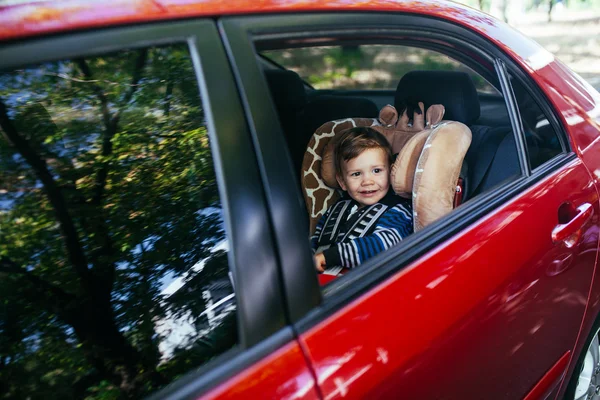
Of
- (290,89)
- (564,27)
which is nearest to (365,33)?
(290,89)

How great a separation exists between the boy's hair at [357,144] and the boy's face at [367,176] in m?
0.02

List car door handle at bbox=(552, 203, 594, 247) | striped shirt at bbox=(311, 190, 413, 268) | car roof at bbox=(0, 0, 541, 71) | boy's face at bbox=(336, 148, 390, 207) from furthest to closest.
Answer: boy's face at bbox=(336, 148, 390, 207), striped shirt at bbox=(311, 190, 413, 268), car door handle at bbox=(552, 203, 594, 247), car roof at bbox=(0, 0, 541, 71)

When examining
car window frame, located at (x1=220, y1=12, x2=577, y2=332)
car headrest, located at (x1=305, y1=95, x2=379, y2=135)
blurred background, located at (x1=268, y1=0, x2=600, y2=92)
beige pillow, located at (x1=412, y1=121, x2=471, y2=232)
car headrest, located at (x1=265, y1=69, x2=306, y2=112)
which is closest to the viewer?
car window frame, located at (x1=220, y1=12, x2=577, y2=332)

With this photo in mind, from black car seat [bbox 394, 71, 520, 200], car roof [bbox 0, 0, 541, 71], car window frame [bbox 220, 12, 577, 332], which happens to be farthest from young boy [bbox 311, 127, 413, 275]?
car roof [bbox 0, 0, 541, 71]

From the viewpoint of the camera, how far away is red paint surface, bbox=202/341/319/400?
35.1 inches

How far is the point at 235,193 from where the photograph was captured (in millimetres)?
976

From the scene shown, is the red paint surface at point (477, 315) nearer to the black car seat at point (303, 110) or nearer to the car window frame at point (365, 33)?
the car window frame at point (365, 33)

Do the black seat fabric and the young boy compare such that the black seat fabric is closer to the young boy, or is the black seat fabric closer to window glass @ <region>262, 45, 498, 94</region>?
the young boy

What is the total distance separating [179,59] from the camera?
3.29 ft

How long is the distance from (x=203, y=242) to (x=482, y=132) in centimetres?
165

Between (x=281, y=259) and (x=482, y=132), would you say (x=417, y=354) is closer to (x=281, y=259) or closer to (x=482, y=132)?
(x=281, y=259)

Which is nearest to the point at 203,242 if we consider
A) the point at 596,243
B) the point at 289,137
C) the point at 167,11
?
the point at 167,11

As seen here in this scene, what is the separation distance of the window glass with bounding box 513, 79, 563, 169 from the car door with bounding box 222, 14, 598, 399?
0.08 ft

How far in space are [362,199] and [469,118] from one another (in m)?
0.61
